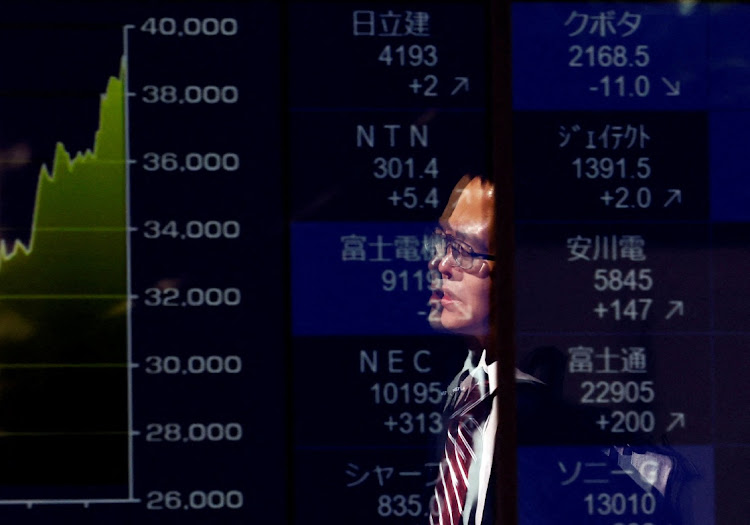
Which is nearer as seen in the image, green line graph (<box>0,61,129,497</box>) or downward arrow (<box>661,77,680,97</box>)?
green line graph (<box>0,61,129,497</box>)

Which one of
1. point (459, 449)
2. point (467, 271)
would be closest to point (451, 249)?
point (467, 271)

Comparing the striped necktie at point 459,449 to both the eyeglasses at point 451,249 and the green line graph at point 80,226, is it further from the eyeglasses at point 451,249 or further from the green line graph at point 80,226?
the green line graph at point 80,226

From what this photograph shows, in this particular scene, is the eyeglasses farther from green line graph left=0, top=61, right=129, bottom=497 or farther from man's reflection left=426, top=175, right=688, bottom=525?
green line graph left=0, top=61, right=129, bottom=497

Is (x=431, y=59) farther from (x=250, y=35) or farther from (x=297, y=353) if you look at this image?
(x=297, y=353)

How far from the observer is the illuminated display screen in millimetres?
2160

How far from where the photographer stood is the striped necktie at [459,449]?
2.20 metres

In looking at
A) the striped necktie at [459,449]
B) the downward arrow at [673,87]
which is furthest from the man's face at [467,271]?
the downward arrow at [673,87]

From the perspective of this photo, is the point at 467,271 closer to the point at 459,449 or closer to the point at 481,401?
the point at 481,401

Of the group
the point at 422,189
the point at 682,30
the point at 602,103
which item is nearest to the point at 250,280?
the point at 422,189

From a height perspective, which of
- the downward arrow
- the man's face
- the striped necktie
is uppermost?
the downward arrow

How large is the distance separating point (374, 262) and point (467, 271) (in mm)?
236

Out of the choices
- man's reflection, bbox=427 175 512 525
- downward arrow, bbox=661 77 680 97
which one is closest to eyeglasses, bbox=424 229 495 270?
man's reflection, bbox=427 175 512 525

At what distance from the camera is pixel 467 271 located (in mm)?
2219

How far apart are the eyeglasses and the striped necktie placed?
288 millimetres
